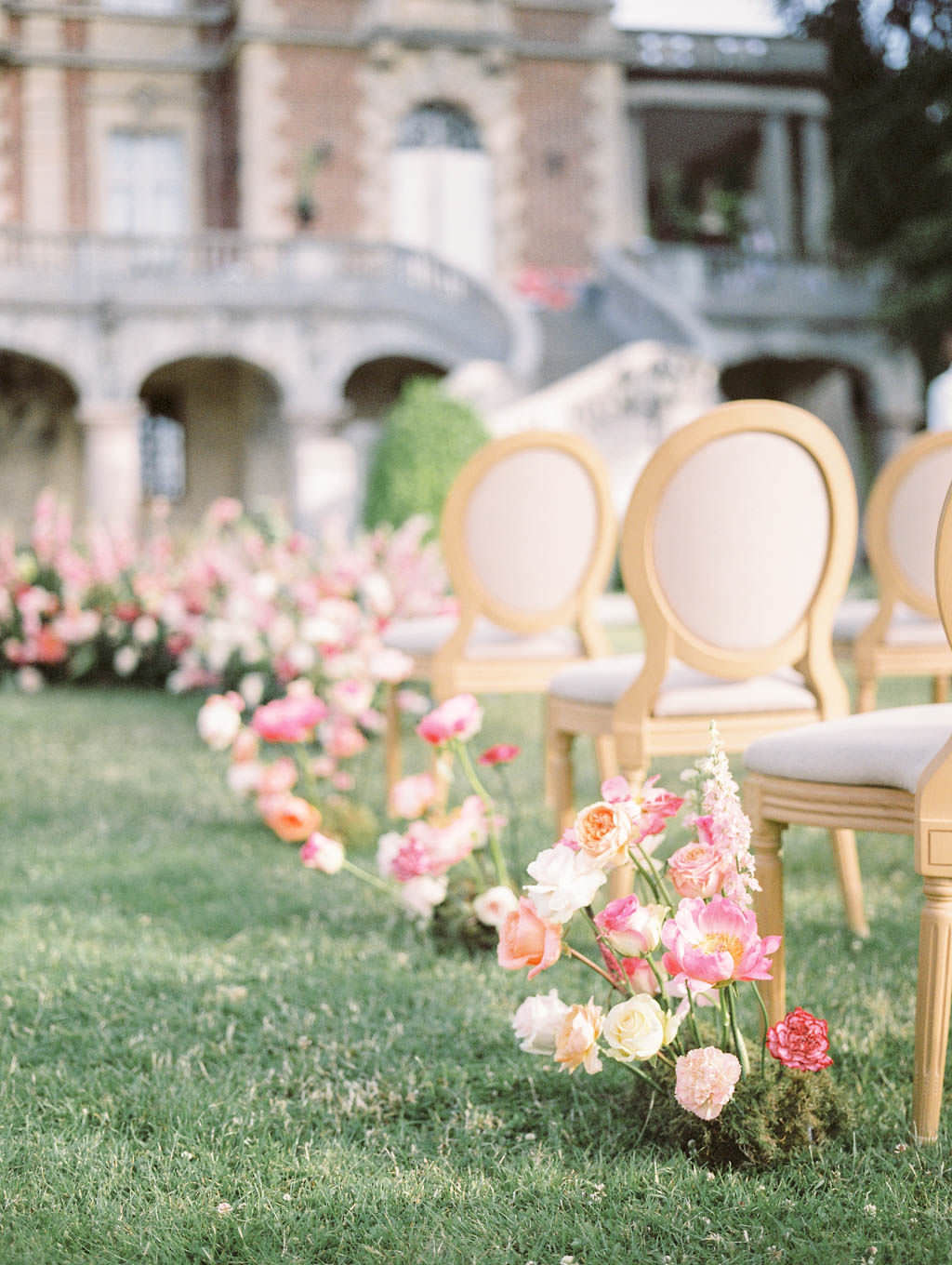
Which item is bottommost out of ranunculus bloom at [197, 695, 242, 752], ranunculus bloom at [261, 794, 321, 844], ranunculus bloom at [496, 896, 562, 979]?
ranunculus bloom at [261, 794, 321, 844]

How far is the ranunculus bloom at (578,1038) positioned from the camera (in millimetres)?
1647

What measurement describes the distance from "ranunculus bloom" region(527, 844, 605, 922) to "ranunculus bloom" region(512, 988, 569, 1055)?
126mm

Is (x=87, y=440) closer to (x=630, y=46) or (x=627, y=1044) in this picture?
(x=630, y=46)

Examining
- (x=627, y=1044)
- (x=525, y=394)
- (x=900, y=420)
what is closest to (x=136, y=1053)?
Answer: (x=627, y=1044)

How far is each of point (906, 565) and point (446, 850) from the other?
76.5 inches

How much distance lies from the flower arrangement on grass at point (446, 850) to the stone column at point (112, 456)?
12.2 m

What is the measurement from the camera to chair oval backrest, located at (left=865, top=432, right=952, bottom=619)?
3635mm

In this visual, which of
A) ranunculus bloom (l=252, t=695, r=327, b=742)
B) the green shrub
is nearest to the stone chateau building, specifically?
A: the green shrub

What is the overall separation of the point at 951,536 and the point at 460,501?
191cm

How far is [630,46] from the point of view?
1795cm

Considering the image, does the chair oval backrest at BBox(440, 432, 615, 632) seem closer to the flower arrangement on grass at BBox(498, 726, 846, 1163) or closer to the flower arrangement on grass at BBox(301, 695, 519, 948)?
the flower arrangement on grass at BBox(301, 695, 519, 948)

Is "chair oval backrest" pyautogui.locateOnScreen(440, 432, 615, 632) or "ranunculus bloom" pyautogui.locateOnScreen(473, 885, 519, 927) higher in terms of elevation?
"chair oval backrest" pyautogui.locateOnScreen(440, 432, 615, 632)

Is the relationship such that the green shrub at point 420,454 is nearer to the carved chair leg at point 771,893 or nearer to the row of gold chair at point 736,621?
the row of gold chair at point 736,621

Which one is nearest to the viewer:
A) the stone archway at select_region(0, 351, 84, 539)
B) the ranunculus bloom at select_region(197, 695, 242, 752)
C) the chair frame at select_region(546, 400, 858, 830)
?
the chair frame at select_region(546, 400, 858, 830)
